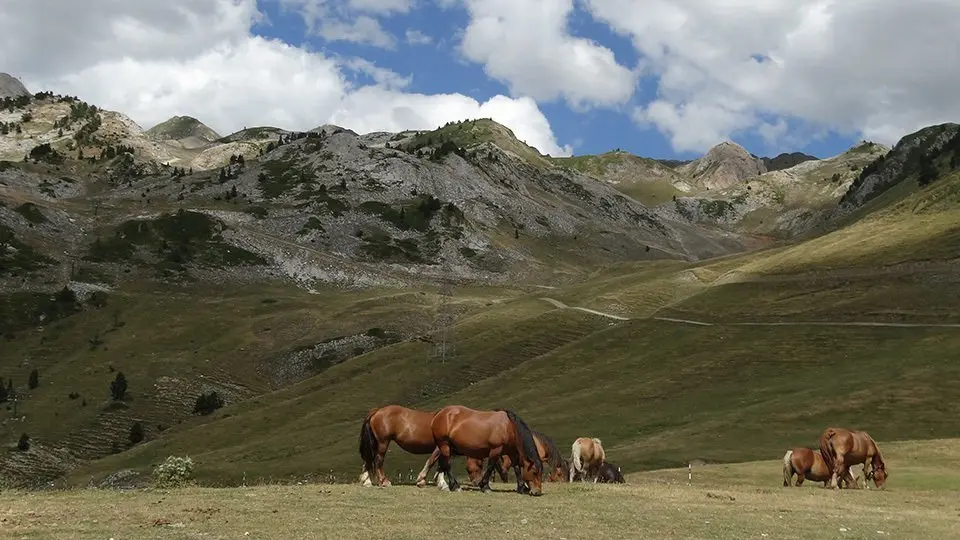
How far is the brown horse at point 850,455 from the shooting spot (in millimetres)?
37375

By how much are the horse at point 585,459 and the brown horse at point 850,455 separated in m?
11.4

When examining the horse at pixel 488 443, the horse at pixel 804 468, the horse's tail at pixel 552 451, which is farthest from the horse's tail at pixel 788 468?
the horse at pixel 488 443

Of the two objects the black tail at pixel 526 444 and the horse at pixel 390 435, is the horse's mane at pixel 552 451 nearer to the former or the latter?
the black tail at pixel 526 444

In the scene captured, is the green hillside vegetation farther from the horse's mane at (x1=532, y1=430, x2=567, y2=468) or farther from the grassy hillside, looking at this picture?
the grassy hillside

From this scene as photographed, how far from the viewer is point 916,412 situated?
6266cm

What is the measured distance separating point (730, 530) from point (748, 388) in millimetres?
62182

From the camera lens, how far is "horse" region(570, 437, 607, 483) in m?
38.3

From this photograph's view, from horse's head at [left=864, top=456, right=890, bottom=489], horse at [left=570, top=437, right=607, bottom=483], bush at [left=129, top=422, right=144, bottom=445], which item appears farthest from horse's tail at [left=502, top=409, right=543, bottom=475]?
bush at [left=129, top=422, right=144, bottom=445]

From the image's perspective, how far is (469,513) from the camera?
69.1ft

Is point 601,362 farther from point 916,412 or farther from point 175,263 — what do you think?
point 175,263

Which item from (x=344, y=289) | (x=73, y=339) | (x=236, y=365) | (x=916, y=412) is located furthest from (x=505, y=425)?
(x=344, y=289)

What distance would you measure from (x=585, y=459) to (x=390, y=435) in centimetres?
1453

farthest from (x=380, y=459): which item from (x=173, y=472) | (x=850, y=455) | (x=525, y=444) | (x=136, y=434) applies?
(x=136, y=434)

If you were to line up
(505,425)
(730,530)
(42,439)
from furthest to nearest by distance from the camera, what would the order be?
1. (42,439)
2. (505,425)
3. (730,530)
